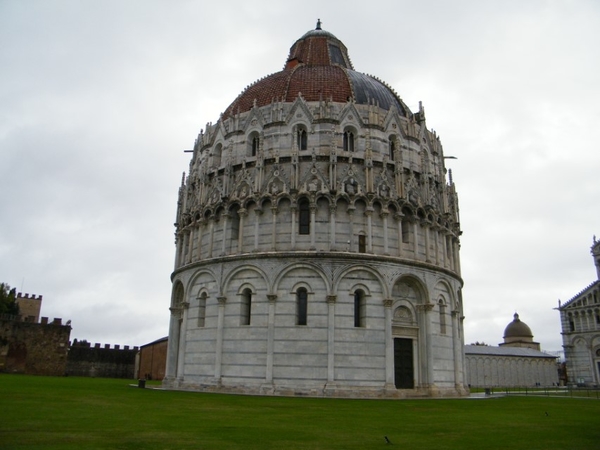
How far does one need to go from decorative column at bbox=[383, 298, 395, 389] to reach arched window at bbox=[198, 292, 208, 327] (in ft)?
38.6

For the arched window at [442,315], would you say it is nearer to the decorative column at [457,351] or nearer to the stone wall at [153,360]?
the decorative column at [457,351]

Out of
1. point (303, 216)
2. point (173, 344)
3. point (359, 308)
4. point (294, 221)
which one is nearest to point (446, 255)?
point (359, 308)

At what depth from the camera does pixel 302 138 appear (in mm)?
34750

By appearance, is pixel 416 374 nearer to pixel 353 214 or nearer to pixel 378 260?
pixel 378 260

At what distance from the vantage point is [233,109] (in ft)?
132

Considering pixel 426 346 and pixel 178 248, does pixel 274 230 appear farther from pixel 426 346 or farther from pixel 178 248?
pixel 426 346

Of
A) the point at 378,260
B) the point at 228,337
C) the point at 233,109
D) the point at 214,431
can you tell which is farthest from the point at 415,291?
the point at 214,431

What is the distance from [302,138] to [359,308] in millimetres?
11944

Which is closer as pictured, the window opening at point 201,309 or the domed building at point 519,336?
the window opening at point 201,309

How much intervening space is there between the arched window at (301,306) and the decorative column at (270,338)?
1409 millimetres

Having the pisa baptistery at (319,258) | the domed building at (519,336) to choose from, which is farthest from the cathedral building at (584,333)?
the pisa baptistery at (319,258)

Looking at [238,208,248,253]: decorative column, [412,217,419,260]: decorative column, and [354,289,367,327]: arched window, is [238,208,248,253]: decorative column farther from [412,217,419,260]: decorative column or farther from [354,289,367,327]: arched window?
[412,217,419,260]: decorative column

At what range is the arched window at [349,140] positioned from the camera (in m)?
34.5

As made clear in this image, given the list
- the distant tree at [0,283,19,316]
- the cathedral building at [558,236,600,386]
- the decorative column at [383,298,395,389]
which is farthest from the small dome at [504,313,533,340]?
the distant tree at [0,283,19,316]
